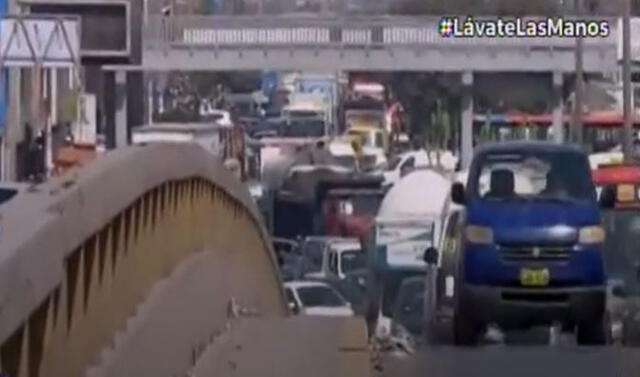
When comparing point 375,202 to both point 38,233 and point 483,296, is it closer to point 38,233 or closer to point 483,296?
point 483,296

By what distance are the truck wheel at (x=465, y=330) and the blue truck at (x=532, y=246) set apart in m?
0.02

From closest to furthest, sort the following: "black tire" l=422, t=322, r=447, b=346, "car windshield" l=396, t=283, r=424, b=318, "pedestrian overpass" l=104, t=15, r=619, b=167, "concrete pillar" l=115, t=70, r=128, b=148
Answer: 1. "black tire" l=422, t=322, r=447, b=346
2. "car windshield" l=396, t=283, r=424, b=318
3. "concrete pillar" l=115, t=70, r=128, b=148
4. "pedestrian overpass" l=104, t=15, r=619, b=167

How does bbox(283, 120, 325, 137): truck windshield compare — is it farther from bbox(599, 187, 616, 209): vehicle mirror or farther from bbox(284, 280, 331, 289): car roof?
bbox(599, 187, 616, 209): vehicle mirror

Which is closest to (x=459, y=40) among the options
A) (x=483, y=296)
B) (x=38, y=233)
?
(x=483, y=296)

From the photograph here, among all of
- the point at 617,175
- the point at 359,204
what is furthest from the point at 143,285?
the point at 359,204

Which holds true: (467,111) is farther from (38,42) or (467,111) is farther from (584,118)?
(38,42)

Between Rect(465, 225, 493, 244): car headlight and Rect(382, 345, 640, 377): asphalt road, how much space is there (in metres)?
2.13

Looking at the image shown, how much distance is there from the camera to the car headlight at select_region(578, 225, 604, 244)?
66.2ft

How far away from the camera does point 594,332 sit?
66.6 feet

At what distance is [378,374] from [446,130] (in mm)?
69051

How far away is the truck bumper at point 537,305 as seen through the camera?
20266 millimetres

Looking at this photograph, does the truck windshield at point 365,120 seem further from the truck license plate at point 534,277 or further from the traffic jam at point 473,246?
the truck license plate at point 534,277

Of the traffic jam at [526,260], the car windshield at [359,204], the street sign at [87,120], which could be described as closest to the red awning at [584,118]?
the street sign at [87,120]

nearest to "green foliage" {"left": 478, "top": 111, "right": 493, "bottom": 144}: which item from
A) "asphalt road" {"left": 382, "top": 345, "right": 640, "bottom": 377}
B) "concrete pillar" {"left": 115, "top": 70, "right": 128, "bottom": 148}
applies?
"concrete pillar" {"left": 115, "top": 70, "right": 128, "bottom": 148}
